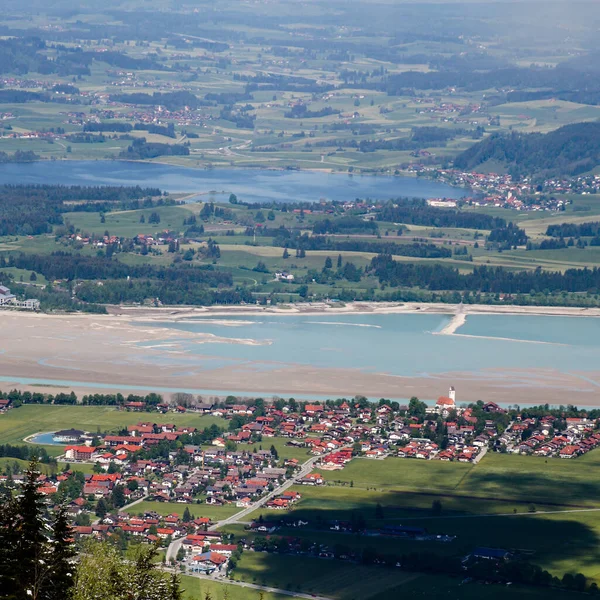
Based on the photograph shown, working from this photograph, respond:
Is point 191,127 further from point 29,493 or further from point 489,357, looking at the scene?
point 29,493

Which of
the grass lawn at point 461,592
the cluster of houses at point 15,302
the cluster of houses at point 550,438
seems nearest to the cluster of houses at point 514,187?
the cluster of houses at point 15,302

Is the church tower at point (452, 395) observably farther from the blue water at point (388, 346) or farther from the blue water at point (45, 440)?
the blue water at point (45, 440)

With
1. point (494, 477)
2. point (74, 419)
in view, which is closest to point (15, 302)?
point (74, 419)

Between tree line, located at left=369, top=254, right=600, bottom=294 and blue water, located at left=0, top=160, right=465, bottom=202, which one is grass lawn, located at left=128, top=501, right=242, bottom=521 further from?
blue water, located at left=0, top=160, right=465, bottom=202

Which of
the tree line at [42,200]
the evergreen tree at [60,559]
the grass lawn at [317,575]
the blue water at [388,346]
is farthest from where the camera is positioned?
the tree line at [42,200]

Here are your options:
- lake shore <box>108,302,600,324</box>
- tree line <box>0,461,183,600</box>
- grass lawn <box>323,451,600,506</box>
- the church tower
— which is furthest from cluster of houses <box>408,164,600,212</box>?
tree line <box>0,461,183,600</box>

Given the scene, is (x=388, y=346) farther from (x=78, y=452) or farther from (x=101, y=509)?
(x=101, y=509)
